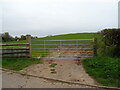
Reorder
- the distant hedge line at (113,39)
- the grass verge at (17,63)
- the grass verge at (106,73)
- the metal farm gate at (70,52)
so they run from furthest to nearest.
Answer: the metal farm gate at (70,52) < the distant hedge line at (113,39) < the grass verge at (17,63) < the grass verge at (106,73)

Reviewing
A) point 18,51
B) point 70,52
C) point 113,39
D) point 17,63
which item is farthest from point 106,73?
point 18,51

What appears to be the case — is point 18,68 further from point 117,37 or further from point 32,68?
point 117,37

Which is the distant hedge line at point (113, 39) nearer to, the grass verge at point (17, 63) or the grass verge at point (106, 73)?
the grass verge at point (106, 73)

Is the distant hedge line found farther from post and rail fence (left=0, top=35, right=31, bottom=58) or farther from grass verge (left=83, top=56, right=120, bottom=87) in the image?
post and rail fence (left=0, top=35, right=31, bottom=58)

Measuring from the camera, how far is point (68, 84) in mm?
3557

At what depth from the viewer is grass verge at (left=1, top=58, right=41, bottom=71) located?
513cm

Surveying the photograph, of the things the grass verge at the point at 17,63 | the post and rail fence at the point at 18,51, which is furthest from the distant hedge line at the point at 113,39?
the post and rail fence at the point at 18,51

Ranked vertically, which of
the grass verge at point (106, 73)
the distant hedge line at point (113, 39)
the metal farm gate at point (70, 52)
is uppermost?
the distant hedge line at point (113, 39)

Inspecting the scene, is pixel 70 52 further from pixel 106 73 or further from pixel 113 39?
pixel 106 73

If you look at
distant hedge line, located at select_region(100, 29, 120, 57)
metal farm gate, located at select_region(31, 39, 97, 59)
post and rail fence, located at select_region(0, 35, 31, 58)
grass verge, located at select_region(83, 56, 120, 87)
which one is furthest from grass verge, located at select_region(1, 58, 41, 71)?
distant hedge line, located at select_region(100, 29, 120, 57)

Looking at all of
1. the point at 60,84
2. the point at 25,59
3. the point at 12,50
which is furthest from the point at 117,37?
the point at 12,50

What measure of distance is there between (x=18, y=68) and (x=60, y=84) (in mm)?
2435

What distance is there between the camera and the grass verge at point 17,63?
5.13m

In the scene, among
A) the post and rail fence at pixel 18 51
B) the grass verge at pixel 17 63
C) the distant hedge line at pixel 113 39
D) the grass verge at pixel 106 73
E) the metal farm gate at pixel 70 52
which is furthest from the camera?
the post and rail fence at pixel 18 51
